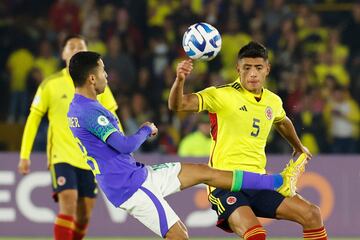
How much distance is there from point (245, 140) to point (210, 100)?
1.37ft

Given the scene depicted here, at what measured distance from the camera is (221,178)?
26.2 feet

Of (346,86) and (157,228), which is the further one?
(346,86)

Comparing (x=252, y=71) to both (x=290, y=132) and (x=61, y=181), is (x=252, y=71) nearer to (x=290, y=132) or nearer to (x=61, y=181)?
(x=290, y=132)

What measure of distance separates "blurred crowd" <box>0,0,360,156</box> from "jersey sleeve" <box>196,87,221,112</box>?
5.47 m

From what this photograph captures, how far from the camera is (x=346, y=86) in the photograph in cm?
1519

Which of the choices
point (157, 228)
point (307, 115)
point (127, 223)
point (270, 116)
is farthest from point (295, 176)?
point (307, 115)

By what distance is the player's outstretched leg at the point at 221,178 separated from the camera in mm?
7969

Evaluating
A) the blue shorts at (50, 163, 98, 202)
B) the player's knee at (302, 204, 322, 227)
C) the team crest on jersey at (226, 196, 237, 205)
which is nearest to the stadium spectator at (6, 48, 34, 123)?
the blue shorts at (50, 163, 98, 202)

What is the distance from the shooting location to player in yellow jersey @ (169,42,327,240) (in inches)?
324

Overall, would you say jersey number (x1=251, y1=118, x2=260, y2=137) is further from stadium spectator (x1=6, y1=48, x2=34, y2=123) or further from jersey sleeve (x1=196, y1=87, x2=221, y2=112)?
stadium spectator (x1=6, y1=48, x2=34, y2=123)

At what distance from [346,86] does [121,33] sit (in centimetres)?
336

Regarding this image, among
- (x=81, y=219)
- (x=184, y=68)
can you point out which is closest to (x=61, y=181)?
(x=81, y=219)

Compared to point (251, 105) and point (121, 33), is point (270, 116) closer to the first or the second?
point (251, 105)

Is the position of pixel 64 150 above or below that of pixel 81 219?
above
